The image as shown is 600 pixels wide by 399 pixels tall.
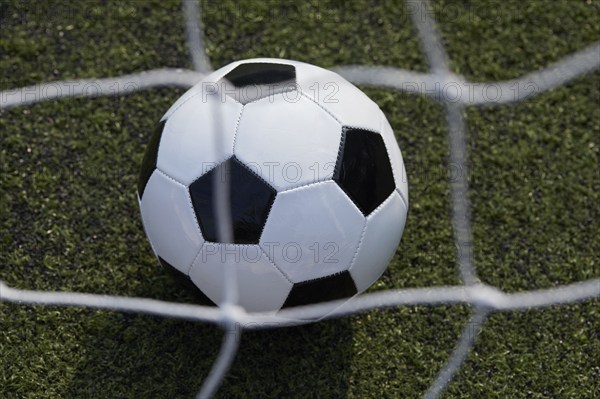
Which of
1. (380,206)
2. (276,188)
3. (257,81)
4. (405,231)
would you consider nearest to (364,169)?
(380,206)

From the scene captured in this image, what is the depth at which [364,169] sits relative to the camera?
192 centimetres

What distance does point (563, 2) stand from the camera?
2912mm

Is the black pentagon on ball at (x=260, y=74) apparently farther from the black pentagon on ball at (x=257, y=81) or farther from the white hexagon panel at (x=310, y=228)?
the white hexagon panel at (x=310, y=228)

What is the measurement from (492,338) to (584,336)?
25 centimetres

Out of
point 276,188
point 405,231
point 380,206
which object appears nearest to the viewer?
point 276,188

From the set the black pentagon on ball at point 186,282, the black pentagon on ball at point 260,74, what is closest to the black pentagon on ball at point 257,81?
the black pentagon on ball at point 260,74

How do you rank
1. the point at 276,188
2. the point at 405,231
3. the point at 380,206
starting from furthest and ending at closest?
1. the point at 405,231
2. the point at 380,206
3. the point at 276,188

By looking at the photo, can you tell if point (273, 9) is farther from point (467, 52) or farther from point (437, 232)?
point (437, 232)

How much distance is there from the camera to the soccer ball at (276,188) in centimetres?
186

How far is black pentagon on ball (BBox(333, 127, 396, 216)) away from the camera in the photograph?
6.21 feet

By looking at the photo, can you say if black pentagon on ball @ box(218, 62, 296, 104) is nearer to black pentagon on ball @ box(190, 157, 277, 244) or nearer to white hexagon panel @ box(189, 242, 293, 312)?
black pentagon on ball @ box(190, 157, 277, 244)

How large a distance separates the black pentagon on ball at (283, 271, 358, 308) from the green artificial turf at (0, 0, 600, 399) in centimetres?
31

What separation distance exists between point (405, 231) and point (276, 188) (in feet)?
2.35

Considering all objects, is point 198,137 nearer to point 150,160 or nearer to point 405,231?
point 150,160
